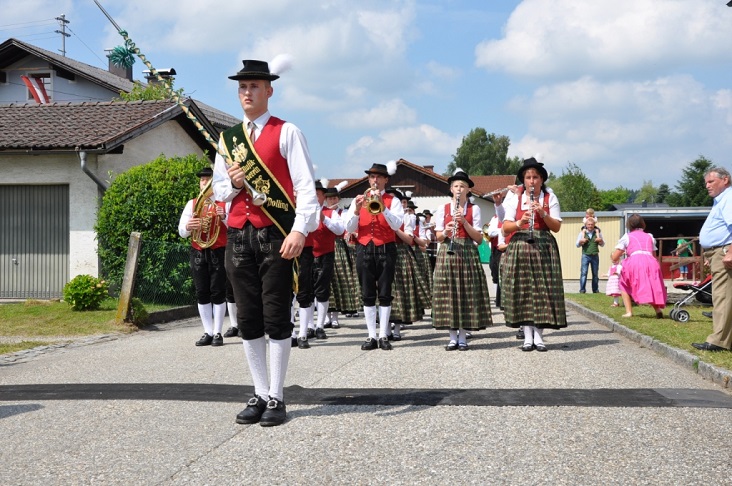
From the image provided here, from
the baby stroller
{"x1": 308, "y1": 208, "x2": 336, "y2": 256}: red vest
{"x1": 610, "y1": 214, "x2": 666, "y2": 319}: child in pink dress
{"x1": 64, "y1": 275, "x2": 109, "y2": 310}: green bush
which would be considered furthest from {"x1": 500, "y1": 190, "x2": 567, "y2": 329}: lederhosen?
{"x1": 64, "y1": 275, "x2": 109, "y2": 310}: green bush

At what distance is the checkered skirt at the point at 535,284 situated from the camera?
9219mm

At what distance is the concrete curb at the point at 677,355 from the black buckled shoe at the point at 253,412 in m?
→ 3.98

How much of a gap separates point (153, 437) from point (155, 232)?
1030 cm

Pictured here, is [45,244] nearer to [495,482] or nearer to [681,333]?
[681,333]

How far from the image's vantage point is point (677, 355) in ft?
26.8

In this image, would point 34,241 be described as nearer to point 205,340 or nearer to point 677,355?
point 205,340

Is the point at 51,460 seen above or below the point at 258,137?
below

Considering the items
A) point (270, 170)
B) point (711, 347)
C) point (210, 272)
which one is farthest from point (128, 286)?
point (711, 347)

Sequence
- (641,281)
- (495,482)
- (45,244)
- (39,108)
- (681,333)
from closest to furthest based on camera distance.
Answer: (495,482)
(681,333)
(641,281)
(45,244)
(39,108)

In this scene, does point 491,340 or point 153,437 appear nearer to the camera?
point 153,437

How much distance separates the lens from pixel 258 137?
215 inches

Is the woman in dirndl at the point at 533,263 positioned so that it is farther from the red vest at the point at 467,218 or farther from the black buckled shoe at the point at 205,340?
the black buckled shoe at the point at 205,340

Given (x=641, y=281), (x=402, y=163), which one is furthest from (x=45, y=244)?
(x=402, y=163)

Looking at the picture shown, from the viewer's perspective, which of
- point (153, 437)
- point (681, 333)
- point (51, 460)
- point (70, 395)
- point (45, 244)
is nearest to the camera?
point (51, 460)
